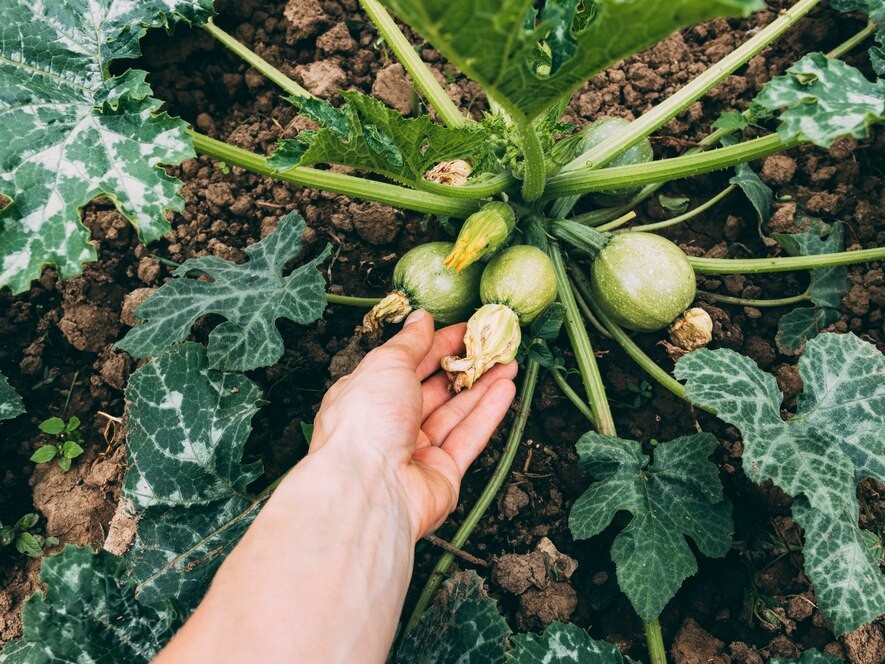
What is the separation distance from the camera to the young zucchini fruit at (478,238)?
2.23m

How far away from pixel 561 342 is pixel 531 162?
0.89 metres

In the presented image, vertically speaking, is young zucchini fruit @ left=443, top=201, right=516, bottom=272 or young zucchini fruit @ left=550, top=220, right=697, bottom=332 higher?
young zucchini fruit @ left=443, top=201, right=516, bottom=272

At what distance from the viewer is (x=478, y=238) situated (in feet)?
7.35

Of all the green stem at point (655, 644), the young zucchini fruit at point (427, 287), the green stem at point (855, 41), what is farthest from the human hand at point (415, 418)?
the green stem at point (855, 41)

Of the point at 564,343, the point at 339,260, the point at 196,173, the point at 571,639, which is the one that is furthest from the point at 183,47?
the point at 571,639

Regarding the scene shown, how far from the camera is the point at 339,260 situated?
297 cm

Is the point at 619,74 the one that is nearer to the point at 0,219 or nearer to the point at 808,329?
the point at 808,329

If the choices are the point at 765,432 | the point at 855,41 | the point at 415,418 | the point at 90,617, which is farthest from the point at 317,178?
the point at 855,41

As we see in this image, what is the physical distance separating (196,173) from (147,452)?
143 cm

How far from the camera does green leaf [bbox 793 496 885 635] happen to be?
6.45ft

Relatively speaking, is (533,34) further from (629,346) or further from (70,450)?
(70,450)

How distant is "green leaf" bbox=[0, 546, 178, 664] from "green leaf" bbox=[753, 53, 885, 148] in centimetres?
222

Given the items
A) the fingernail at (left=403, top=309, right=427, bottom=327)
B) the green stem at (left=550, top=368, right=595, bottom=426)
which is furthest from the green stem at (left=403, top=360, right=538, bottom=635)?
the fingernail at (left=403, top=309, right=427, bottom=327)

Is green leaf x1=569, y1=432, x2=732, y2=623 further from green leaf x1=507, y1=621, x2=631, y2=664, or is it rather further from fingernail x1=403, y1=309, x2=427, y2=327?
fingernail x1=403, y1=309, x2=427, y2=327
